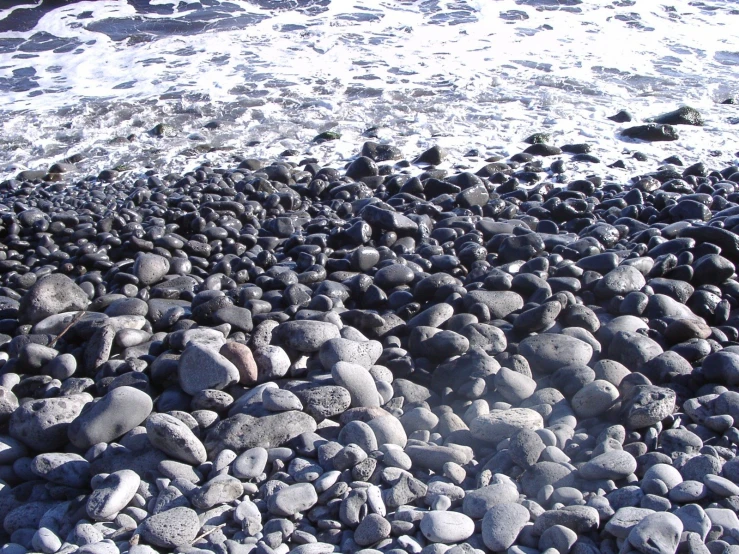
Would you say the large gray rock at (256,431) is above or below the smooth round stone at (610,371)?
above

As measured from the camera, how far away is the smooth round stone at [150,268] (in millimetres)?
4055

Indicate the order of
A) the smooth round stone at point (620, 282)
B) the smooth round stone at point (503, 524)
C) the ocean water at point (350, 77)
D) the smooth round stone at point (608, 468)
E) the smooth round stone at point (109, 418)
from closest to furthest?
1. the smooth round stone at point (503, 524)
2. the smooth round stone at point (608, 468)
3. the smooth round stone at point (109, 418)
4. the smooth round stone at point (620, 282)
5. the ocean water at point (350, 77)

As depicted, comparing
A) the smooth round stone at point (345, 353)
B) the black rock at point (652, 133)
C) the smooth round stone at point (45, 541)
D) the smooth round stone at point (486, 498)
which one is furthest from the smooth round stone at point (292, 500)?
the black rock at point (652, 133)

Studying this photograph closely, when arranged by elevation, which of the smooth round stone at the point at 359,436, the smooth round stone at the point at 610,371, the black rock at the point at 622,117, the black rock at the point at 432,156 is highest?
the smooth round stone at the point at 359,436

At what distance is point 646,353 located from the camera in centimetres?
281

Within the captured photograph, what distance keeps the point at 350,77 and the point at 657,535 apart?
7681mm

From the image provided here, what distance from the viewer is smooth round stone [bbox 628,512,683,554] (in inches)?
69.0

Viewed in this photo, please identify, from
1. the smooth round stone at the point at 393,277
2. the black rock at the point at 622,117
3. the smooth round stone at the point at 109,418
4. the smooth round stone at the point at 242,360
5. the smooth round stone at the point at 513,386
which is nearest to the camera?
the smooth round stone at the point at 109,418

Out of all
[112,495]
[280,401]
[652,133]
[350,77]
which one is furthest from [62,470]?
[350,77]

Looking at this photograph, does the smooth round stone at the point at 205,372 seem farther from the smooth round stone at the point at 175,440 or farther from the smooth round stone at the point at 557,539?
the smooth round stone at the point at 557,539

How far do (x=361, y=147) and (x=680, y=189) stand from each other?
2.88 m

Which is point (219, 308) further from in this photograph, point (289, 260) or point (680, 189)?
point (680, 189)

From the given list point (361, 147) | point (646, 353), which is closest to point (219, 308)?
point (646, 353)

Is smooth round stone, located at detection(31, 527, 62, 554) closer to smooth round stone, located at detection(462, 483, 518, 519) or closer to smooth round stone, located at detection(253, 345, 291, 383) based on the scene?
smooth round stone, located at detection(253, 345, 291, 383)
